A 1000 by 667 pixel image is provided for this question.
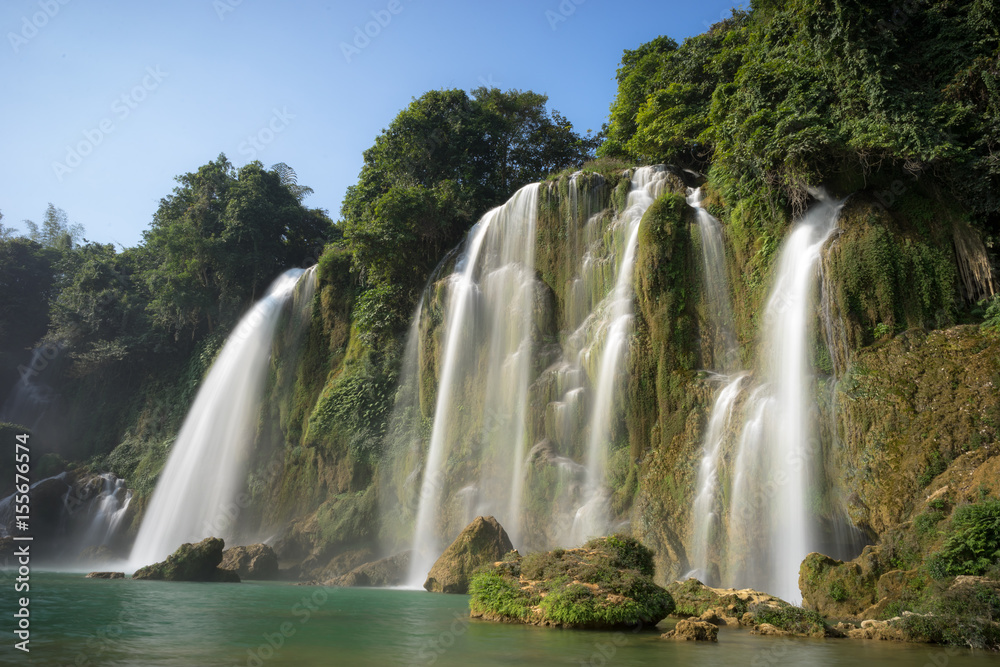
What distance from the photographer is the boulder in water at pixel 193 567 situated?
2003 cm

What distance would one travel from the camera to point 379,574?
67.2 ft

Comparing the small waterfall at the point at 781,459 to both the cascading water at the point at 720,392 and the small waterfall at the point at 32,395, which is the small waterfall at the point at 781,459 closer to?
the cascading water at the point at 720,392

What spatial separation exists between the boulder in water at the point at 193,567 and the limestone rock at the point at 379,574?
354cm

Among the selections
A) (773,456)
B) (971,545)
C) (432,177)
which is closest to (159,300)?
(432,177)

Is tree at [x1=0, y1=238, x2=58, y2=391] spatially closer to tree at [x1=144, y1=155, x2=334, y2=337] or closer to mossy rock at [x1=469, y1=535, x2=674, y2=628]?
tree at [x1=144, y1=155, x2=334, y2=337]

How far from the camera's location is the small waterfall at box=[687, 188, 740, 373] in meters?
18.2

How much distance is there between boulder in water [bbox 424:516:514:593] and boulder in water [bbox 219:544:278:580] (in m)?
8.99

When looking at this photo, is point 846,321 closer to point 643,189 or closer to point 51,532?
point 643,189

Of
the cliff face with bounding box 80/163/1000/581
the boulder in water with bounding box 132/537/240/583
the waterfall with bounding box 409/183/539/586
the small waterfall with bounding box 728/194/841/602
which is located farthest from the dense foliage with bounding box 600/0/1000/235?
the boulder in water with bounding box 132/537/240/583

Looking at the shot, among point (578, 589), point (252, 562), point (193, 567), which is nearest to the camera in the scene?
point (578, 589)

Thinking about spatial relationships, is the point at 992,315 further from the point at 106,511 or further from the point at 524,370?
the point at 106,511

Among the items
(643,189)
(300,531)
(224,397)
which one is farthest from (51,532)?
(643,189)

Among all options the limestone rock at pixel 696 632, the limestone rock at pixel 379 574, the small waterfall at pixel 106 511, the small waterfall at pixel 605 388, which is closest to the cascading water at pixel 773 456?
the small waterfall at pixel 605 388

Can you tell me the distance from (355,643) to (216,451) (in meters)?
24.6
